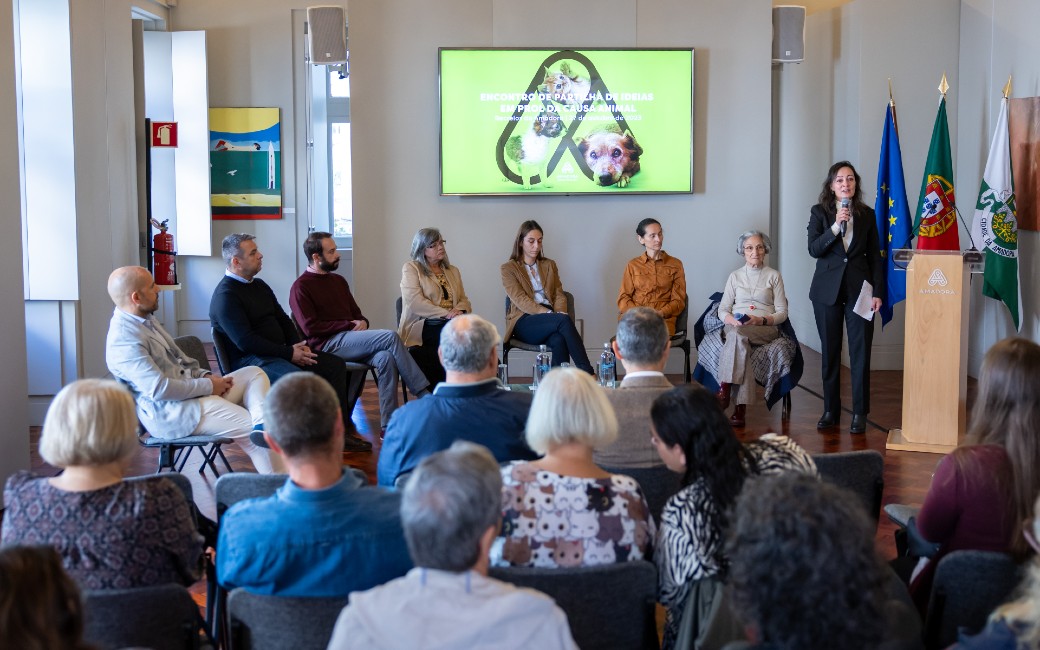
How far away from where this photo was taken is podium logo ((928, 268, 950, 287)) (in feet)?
19.7

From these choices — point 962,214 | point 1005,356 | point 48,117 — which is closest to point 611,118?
point 962,214

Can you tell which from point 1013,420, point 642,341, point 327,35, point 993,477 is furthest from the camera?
point 327,35

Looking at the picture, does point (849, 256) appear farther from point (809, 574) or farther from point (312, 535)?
point (809, 574)

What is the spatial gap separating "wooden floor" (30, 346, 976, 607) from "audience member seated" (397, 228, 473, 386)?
556 mm

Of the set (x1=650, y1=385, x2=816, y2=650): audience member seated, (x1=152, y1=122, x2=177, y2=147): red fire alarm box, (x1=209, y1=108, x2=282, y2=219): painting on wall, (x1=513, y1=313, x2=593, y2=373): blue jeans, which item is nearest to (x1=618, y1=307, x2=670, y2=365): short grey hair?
(x1=650, y1=385, x2=816, y2=650): audience member seated

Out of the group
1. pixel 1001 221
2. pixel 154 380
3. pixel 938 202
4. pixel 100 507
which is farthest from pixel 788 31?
pixel 100 507

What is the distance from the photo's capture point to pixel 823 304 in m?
6.86

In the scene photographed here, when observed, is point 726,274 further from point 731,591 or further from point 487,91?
point 731,591

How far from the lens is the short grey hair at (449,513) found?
198 cm

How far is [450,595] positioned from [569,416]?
900 mm

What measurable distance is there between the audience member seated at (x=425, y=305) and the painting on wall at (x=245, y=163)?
3.90 m

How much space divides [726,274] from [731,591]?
22.5ft

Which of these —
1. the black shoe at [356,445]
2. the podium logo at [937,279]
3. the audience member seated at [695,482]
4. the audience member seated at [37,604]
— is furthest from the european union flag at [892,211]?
the audience member seated at [37,604]

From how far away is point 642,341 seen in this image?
3939 millimetres
